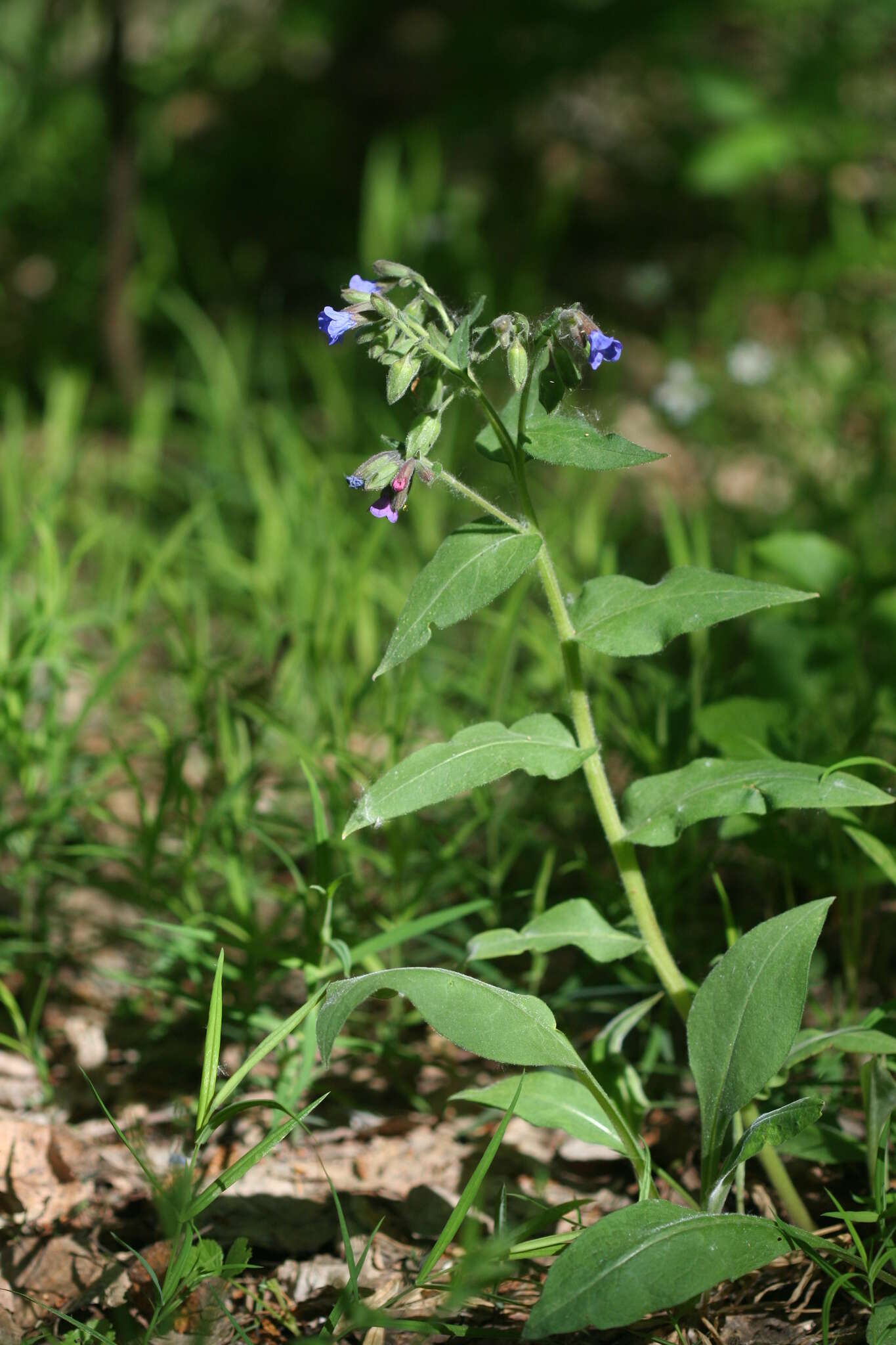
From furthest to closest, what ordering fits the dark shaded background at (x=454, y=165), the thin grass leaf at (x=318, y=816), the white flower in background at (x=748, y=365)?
the dark shaded background at (x=454, y=165)
the white flower in background at (x=748, y=365)
the thin grass leaf at (x=318, y=816)

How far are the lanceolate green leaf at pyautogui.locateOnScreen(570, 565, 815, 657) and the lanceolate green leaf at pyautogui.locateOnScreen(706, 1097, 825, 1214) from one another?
0.53 metres

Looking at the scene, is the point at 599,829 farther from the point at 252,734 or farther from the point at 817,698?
the point at 252,734

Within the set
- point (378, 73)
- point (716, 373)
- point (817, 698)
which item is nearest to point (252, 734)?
point (817, 698)

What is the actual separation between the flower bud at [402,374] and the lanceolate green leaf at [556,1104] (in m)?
0.85

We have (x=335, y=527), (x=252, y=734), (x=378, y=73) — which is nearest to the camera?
(x=252, y=734)

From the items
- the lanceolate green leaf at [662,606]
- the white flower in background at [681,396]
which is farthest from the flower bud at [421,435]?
the white flower in background at [681,396]

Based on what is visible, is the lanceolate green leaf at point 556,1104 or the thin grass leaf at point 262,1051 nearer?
the thin grass leaf at point 262,1051

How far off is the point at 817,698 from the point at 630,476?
1599 millimetres

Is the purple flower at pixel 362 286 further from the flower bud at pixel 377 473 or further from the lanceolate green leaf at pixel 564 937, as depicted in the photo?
the lanceolate green leaf at pixel 564 937

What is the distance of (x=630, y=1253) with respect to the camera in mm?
1207

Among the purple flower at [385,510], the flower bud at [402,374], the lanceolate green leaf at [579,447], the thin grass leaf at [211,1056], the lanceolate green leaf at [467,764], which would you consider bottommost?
the thin grass leaf at [211,1056]

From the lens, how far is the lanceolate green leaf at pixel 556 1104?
144 centimetres

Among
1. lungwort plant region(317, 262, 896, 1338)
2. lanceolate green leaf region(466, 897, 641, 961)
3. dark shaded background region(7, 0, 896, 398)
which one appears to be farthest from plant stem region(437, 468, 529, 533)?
dark shaded background region(7, 0, 896, 398)

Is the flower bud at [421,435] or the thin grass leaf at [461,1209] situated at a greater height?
the flower bud at [421,435]
